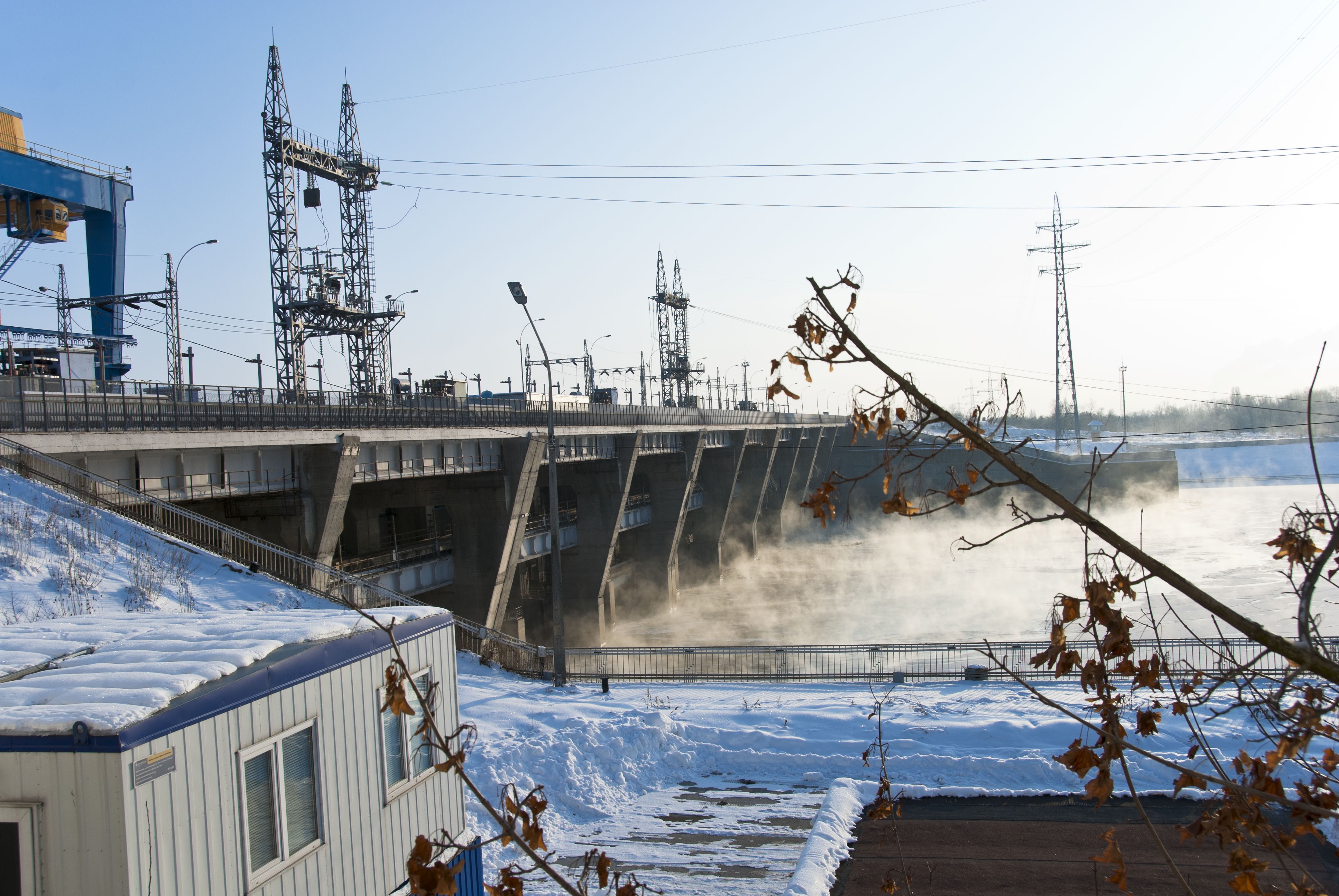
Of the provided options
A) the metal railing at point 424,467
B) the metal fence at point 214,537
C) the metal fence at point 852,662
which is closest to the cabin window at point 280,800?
the metal fence at point 214,537

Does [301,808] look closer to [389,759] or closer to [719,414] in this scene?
[389,759]

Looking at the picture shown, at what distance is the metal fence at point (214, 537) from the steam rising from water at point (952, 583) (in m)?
17.8

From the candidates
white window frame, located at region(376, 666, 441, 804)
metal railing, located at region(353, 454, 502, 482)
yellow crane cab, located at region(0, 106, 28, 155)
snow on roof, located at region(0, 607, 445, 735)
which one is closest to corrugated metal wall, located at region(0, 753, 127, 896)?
snow on roof, located at region(0, 607, 445, 735)

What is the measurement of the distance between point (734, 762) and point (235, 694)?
1227 cm

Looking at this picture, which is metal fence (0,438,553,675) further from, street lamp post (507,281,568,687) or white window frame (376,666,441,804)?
white window frame (376,666,441,804)

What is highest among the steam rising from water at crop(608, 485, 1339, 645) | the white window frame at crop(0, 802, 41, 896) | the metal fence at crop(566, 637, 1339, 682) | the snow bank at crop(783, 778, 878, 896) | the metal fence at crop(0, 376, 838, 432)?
the metal fence at crop(0, 376, 838, 432)

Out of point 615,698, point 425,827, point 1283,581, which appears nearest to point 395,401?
point 615,698

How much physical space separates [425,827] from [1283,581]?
49.1 metres

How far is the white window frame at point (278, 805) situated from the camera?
6.92m

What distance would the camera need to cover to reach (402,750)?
9.32m

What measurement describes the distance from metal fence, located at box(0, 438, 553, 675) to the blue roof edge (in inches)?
365

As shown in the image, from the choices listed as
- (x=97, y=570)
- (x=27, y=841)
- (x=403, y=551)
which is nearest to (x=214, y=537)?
(x=97, y=570)

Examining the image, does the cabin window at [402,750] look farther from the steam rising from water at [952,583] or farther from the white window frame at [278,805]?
the steam rising from water at [952,583]

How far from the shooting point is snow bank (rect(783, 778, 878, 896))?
35.0ft
